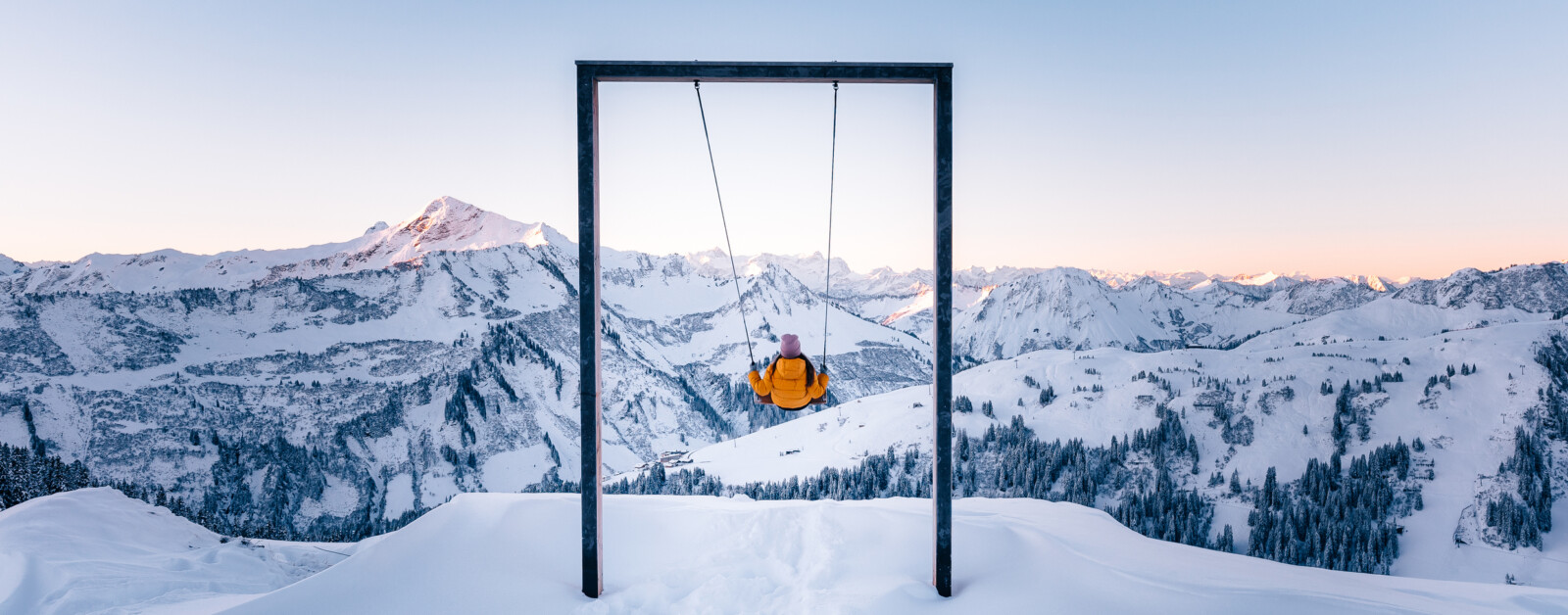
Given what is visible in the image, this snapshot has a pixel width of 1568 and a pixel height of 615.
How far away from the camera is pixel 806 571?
6867mm

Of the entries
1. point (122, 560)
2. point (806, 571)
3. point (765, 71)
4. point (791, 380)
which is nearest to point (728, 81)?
point (765, 71)

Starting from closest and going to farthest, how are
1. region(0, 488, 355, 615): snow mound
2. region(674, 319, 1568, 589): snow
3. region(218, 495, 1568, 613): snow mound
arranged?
region(218, 495, 1568, 613): snow mound
region(0, 488, 355, 615): snow mound
region(674, 319, 1568, 589): snow

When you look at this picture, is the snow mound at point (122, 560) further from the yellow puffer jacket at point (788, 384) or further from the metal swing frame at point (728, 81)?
the yellow puffer jacket at point (788, 384)

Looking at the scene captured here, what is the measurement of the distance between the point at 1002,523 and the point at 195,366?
231 m

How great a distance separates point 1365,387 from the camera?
11488 centimetres

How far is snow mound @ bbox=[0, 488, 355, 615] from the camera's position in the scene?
1003 centimetres

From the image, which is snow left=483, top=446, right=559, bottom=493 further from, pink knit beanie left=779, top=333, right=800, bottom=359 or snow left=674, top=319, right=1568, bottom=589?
pink knit beanie left=779, top=333, right=800, bottom=359

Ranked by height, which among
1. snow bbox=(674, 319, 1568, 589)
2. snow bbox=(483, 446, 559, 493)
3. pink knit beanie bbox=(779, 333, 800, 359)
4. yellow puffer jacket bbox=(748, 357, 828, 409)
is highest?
pink knit beanie bbox=(779, 333, 800, 359)

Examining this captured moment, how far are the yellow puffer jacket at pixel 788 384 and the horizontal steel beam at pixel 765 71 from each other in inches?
126

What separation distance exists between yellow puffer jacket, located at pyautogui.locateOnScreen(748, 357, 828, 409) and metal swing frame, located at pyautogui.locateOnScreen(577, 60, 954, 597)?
1647mm

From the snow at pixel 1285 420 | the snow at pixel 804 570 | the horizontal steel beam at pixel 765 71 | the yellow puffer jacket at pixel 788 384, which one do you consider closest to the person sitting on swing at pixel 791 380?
the yellow puffer jacket at pixel 788 384

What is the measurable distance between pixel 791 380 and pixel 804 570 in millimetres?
2159

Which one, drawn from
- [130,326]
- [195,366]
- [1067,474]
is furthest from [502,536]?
[130,326]

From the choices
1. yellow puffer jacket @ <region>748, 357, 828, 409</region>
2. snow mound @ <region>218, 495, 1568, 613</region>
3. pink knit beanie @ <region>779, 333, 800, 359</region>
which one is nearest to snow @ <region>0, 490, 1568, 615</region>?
snow mound @ <region>218, 495, 1568, 613</region>
